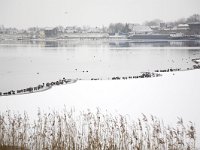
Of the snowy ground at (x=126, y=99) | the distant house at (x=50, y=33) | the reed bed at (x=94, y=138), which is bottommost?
the snowy ground at (x=126, y=99)

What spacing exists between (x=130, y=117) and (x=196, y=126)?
2113 millimetres

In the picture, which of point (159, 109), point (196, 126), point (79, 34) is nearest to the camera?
point (196, 126)

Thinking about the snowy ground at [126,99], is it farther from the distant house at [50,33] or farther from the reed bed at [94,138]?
the distant house at [50,33]

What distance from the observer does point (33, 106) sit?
12703 millimetres

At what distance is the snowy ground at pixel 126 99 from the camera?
11416mm

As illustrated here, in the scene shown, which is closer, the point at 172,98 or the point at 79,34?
the point at 172,98

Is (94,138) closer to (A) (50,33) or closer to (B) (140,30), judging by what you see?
(B) (140,30)

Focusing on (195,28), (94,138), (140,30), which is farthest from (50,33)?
(94,138)

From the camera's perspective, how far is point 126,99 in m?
14.0

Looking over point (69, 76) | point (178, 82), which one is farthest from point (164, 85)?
point (69, 76)

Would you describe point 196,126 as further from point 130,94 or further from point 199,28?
point 199,28

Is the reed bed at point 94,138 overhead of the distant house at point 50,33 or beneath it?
beneath

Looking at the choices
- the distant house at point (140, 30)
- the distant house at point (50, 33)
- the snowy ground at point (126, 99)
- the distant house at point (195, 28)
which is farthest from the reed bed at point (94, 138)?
the distant house at point (50, 33)

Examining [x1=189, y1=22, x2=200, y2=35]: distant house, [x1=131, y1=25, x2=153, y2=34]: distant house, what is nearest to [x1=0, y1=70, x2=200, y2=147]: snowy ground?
[x1=189, y1=22, x2=200, y2=35]: distant house
